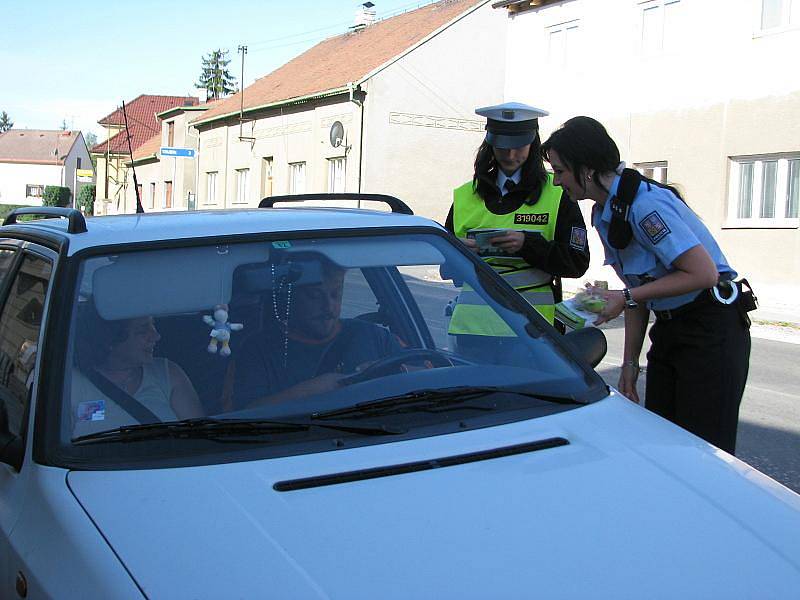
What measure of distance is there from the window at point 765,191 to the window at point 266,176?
2384cm

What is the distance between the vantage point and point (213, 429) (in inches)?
95.7

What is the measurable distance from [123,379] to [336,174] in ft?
105

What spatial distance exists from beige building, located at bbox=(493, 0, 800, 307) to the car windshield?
1593cm

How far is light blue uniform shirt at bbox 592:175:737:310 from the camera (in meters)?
3.43

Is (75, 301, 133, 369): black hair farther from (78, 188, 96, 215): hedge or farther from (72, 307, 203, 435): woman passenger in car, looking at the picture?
(78, 188, 96, 215): hedge

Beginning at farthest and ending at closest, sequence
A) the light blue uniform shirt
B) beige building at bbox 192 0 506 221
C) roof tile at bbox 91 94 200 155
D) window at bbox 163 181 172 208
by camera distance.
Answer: roof tile at bbox 91 94 200 155, window at bbox 163 181 172 208, beige building at bbox 192 0 506 221, the light blue uniform shirt

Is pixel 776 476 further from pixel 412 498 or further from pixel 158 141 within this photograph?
pixel 158 141

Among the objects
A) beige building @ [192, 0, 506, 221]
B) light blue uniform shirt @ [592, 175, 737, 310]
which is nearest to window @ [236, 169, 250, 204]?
beige building @ [192, 0, 506, 221]

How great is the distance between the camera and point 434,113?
111 feet

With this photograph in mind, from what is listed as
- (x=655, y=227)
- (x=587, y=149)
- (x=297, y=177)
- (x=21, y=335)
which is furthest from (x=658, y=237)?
(x=297, y=177)

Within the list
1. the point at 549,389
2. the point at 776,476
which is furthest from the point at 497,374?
the point at 776,476

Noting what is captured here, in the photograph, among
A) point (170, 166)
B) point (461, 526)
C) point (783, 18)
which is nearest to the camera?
point (461, 526)

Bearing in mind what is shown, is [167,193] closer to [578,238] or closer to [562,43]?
[562,43]

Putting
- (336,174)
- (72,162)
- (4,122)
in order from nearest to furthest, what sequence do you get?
(336,174), (72,162), (4,122)
